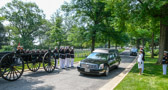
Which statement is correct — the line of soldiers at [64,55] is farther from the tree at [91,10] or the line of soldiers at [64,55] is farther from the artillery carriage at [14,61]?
the tree at [91,10]

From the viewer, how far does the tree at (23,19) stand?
44.4 metres

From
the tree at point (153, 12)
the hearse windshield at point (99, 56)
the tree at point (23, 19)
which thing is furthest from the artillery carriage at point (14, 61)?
the tree at point (23, 19)

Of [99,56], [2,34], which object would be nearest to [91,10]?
[99,56]

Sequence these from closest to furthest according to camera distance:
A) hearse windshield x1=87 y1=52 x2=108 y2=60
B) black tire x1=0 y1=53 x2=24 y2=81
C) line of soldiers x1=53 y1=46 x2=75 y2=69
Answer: black tire x1=0 y1=53 x2=24 y2=81 < hearse windshield x1=87 y1=52 x2=108 y2=60 < line of soldiers x1=53 y1=46 x2=75 y2=69

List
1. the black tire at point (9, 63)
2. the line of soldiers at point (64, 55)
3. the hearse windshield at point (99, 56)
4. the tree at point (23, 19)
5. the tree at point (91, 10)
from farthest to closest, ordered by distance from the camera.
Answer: the tree at point (23, 19), the tree at point (91, 10), the line of soldiers at point (64, 55), the hearse windshield at point (99, 56), the black tire at point (9, 63)

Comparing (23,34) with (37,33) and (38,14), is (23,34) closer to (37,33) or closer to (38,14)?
(37,33)

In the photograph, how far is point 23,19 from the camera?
45656mm

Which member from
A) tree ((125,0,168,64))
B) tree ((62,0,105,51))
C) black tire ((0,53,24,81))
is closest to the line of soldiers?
black tire ((0,53,24,81))

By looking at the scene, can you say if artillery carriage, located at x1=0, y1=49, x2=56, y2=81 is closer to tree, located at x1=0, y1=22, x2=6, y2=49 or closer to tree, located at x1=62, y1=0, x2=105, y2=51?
tree, located at x1=62, y1=0, x2=105, y2=51

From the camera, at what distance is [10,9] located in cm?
4491

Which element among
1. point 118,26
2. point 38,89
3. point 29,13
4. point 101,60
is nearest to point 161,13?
point 118,26

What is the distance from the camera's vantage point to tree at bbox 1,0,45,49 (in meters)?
44.4

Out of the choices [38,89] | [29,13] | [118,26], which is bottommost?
[38,89]

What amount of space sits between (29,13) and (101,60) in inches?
1660
